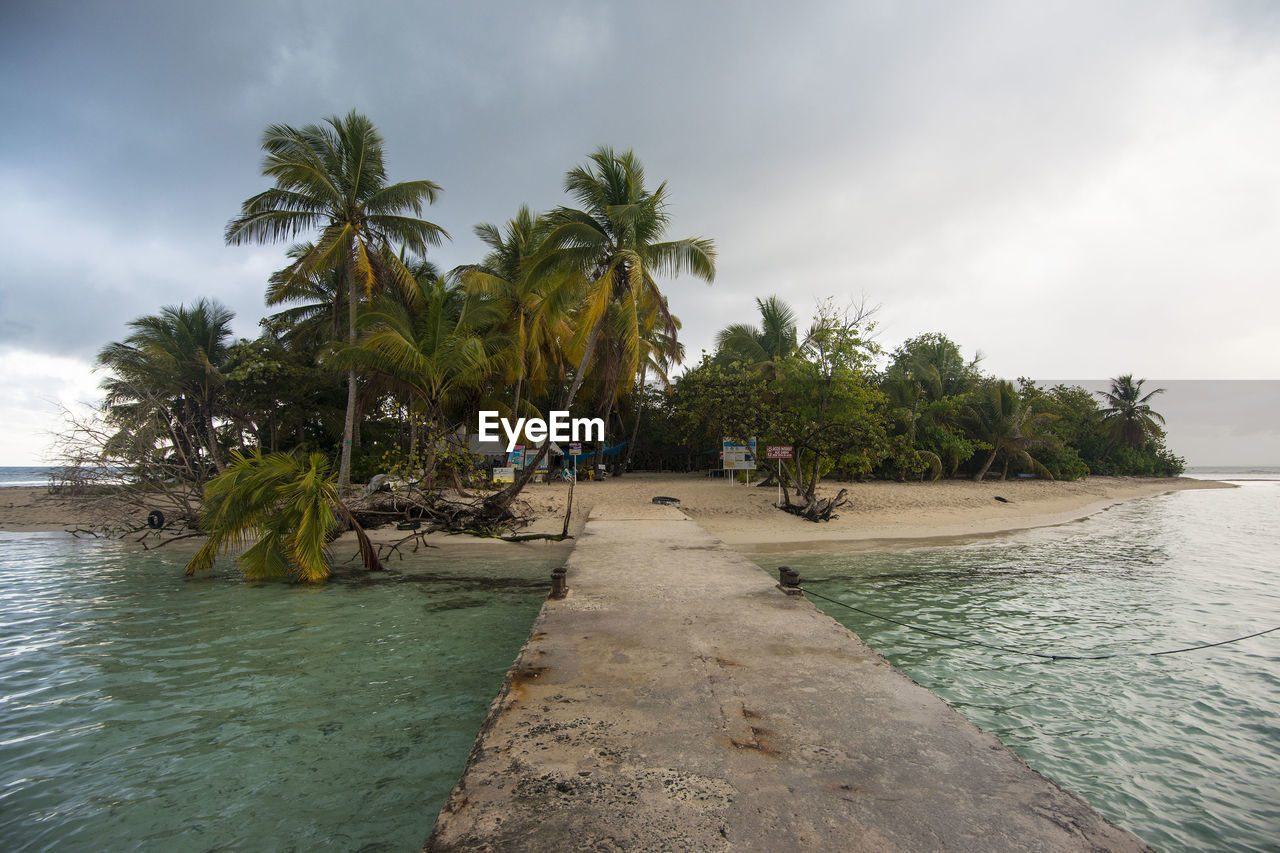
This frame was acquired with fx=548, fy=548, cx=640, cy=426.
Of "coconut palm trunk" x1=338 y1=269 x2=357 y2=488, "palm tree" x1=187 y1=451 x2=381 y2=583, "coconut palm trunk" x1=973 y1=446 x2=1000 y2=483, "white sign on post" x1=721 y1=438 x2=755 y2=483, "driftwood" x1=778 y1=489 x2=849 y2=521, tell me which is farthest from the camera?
"coconut palm trunk" x1=973 y1=446 x2=1000 y2=483

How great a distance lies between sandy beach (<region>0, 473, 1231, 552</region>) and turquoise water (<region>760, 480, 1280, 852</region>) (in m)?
2.14

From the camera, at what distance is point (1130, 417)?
35.9m

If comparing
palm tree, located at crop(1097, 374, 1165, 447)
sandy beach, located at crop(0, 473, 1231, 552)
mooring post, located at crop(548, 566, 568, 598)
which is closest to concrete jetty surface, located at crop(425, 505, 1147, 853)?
mooring post, located at crop(548, 566, 568, 598)

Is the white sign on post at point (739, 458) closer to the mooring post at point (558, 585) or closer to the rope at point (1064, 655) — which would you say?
the rope at point (1064, 655)

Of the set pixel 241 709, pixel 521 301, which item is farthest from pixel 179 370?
pixel 241 709

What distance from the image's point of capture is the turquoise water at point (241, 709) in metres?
3.08

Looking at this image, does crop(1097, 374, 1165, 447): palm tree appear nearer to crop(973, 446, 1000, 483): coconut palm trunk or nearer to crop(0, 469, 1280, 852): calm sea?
crop(973, 446, 1000, 483): coconut palm trunk

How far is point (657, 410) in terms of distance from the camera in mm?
31953

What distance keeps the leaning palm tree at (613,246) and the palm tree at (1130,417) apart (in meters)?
36.6

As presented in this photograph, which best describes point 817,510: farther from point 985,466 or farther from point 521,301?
point 985,466

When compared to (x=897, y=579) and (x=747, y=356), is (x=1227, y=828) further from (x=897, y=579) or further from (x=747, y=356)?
(x=747, y=356)

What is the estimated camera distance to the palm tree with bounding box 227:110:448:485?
1527cm

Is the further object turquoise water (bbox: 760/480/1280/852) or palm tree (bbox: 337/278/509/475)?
palm tree (bbox: 337/278/509/475)

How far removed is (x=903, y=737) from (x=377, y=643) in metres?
5.20
